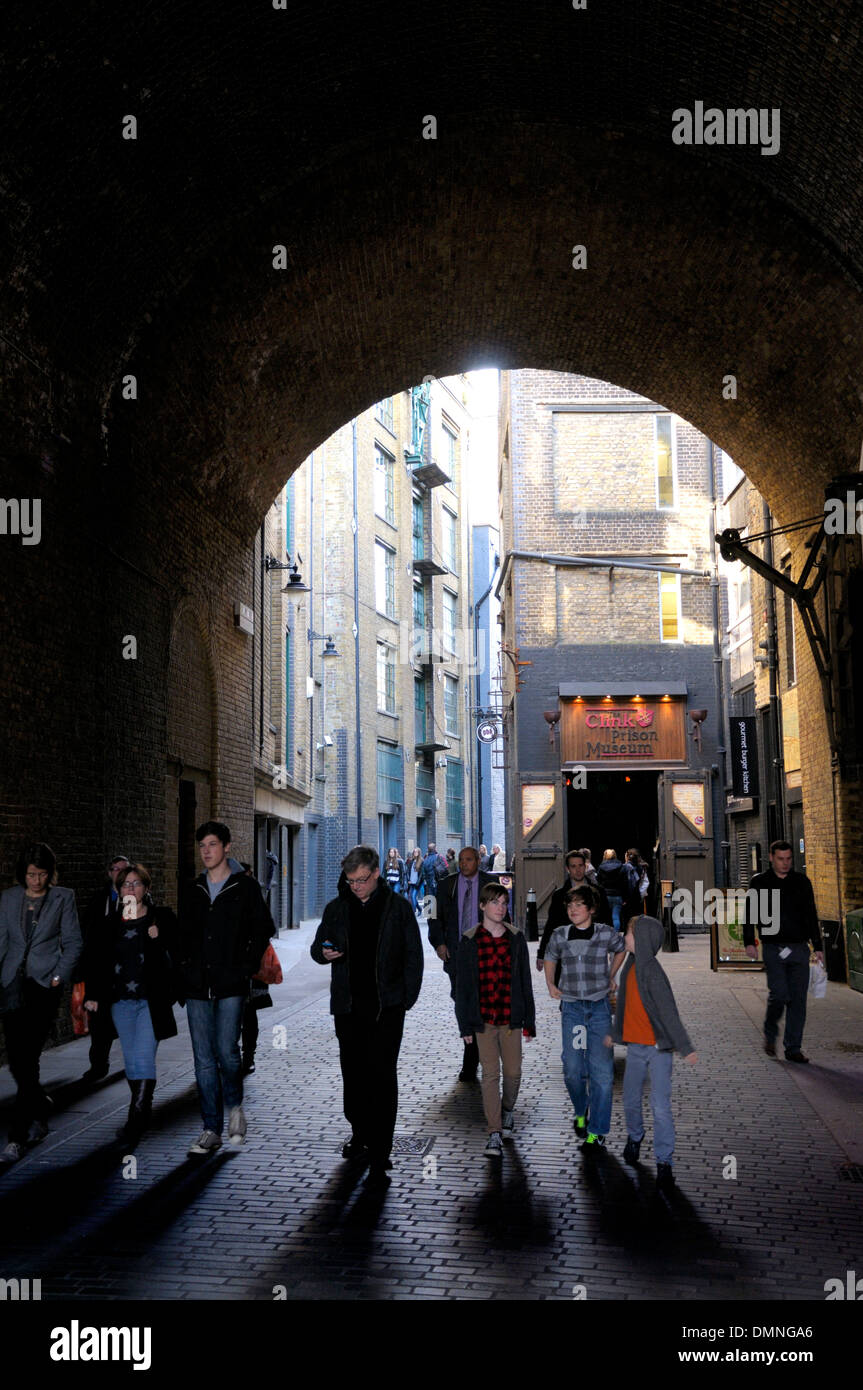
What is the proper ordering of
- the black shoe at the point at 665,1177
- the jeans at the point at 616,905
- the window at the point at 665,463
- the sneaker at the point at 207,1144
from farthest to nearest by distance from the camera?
the window at the point at 665,463, the jeans at the point at 616,905, the sneaker at the point at 207,1144, the black shoe at the point at 665,1177

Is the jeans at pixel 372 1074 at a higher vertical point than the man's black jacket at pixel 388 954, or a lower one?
lower

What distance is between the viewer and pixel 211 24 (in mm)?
9766

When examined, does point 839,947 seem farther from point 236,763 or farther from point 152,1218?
point 152,1218

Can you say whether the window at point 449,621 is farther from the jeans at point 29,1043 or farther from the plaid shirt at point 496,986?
the jeans at point 29,1043

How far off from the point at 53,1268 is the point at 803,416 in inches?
518

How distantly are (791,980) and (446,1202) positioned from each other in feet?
16.0

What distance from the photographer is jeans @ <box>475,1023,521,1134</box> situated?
24.2ft

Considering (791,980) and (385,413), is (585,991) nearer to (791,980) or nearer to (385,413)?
(791,980)

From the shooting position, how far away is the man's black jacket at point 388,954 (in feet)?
22.7

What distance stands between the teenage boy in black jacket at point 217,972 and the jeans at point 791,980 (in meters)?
4.51

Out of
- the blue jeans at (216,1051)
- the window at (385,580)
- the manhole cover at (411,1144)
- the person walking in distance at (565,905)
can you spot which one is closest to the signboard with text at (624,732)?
the window at (385,580)
